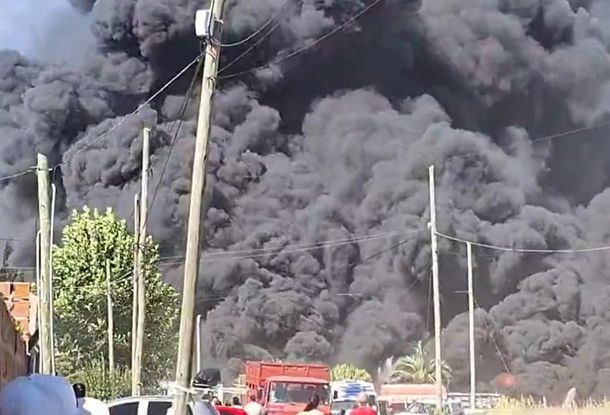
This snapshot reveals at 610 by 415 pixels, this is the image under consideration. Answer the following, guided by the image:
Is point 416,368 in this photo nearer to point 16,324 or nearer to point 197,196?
point 16,324

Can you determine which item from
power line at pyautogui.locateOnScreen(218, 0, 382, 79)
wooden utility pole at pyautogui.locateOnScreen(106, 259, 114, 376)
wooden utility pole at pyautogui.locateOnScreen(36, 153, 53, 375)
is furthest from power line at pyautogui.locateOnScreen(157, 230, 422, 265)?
wooden utility pole at pyautogui.locateOnScreen(36, 153, 53, 375)

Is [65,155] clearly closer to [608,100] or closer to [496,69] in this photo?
[496,69]

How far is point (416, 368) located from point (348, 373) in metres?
3.44

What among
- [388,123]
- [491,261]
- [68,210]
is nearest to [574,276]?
[491,261]

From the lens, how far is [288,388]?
17375 millimetres

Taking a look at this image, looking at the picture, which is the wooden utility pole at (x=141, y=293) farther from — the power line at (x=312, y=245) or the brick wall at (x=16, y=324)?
the power line at (x=312, y=245)

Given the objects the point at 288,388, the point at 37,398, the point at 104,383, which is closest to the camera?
the point at 37,398

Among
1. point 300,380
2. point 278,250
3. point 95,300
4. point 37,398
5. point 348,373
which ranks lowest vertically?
point 348,373

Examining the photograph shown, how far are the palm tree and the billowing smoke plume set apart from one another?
1.27 metres

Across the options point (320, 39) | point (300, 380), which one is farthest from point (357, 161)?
point (300, 380)

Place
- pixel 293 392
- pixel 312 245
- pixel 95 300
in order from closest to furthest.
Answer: pixel 293 392 → pixel 95 300 → pixel 312 245

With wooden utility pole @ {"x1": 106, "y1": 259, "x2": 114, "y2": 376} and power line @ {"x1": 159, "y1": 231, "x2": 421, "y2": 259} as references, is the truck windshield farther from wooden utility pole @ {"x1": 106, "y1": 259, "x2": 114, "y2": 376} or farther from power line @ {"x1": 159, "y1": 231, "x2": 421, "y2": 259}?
power line @ {"x1": 159, "y1": 231, "x2": 421, "y2": 259}

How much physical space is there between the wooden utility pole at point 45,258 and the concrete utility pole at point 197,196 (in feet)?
20.3

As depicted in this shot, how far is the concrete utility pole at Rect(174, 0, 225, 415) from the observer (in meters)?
7.41
